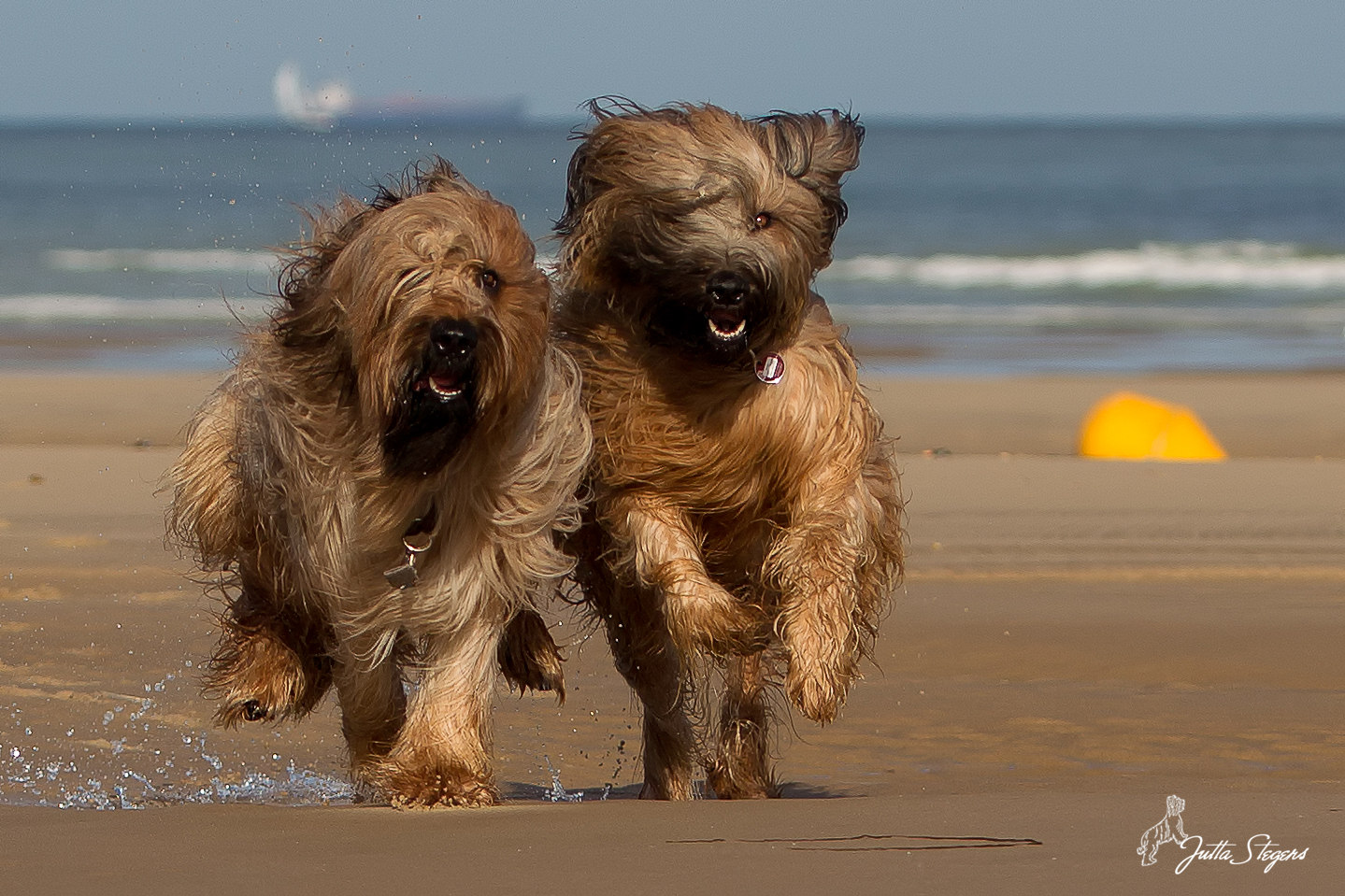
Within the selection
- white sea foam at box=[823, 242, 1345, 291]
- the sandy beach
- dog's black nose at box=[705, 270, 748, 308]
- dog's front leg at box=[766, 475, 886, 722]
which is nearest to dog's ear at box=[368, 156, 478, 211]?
dog's black nose at box=[705, 270, 748, 308]

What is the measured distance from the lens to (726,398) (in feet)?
15.7

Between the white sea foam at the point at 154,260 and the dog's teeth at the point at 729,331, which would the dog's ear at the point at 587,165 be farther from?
the white sea foam at the point at 154,260

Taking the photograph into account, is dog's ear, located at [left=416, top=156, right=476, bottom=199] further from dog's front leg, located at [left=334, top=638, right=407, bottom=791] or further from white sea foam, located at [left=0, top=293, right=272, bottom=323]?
white sea foam, located at [left=0, top=293, right=272, bottom=323]

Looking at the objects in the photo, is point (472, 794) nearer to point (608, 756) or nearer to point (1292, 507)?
point (608, 756)

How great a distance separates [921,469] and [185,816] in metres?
6.47

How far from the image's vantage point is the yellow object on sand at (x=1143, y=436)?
35.6ft

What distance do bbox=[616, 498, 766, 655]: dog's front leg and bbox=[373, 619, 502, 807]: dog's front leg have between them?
0.45m

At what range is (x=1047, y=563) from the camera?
25.8ft

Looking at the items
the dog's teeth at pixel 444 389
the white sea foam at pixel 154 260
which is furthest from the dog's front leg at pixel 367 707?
the white sea foam at pixel 154 260

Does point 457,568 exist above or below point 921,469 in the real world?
below

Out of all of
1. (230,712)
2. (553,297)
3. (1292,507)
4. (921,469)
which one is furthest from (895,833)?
(921,469)

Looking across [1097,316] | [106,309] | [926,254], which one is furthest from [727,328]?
[926,254]

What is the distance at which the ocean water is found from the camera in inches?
670

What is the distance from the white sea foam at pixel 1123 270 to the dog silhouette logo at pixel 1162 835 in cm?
2252
